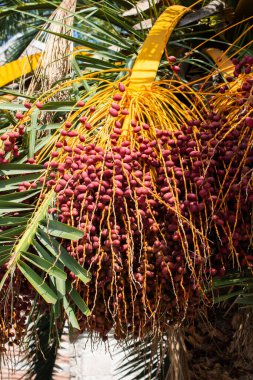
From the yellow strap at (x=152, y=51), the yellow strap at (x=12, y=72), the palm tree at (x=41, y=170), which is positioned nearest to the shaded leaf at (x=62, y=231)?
the palm tree at (x=41, y=170)

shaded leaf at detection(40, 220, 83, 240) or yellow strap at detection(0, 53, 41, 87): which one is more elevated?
yellow strap at detection(0, 53, 41, 87)

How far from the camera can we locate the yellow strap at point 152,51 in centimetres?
249

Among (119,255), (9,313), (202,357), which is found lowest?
(202,357)

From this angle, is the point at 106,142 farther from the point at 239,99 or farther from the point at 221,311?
the point at 221,311

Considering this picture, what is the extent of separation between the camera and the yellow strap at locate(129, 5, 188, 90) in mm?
2488

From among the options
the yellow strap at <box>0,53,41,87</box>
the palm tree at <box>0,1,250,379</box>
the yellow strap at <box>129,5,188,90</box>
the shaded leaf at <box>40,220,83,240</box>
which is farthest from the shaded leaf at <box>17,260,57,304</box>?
the yellow strap at <box>0,53,41,87</box>

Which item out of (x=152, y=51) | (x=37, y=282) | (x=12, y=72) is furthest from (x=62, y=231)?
(x=12, y=72)

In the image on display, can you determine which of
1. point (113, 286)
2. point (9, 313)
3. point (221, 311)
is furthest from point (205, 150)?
point (221, 311)

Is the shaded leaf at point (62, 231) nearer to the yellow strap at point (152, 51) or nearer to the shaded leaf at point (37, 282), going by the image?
the shaded leaf at point (37, 282)

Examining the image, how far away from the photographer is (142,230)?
209cm

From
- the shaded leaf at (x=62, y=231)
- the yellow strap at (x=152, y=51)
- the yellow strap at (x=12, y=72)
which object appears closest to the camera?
the shaded leaf at (x=62, y=231)

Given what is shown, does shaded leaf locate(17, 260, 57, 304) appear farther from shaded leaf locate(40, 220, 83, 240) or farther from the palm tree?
shaded leaf locate(40, 220, 83, 240)

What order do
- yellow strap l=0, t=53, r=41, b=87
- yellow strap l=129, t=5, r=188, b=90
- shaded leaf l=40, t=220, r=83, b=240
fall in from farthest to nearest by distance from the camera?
yellow strap l=0, t=53, r=41, b=87
yellow strap l=129, t=5, r=188, b=90
shaded leaf l=40, t=220, r=83, b=240

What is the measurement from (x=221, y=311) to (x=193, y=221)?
92 cm
